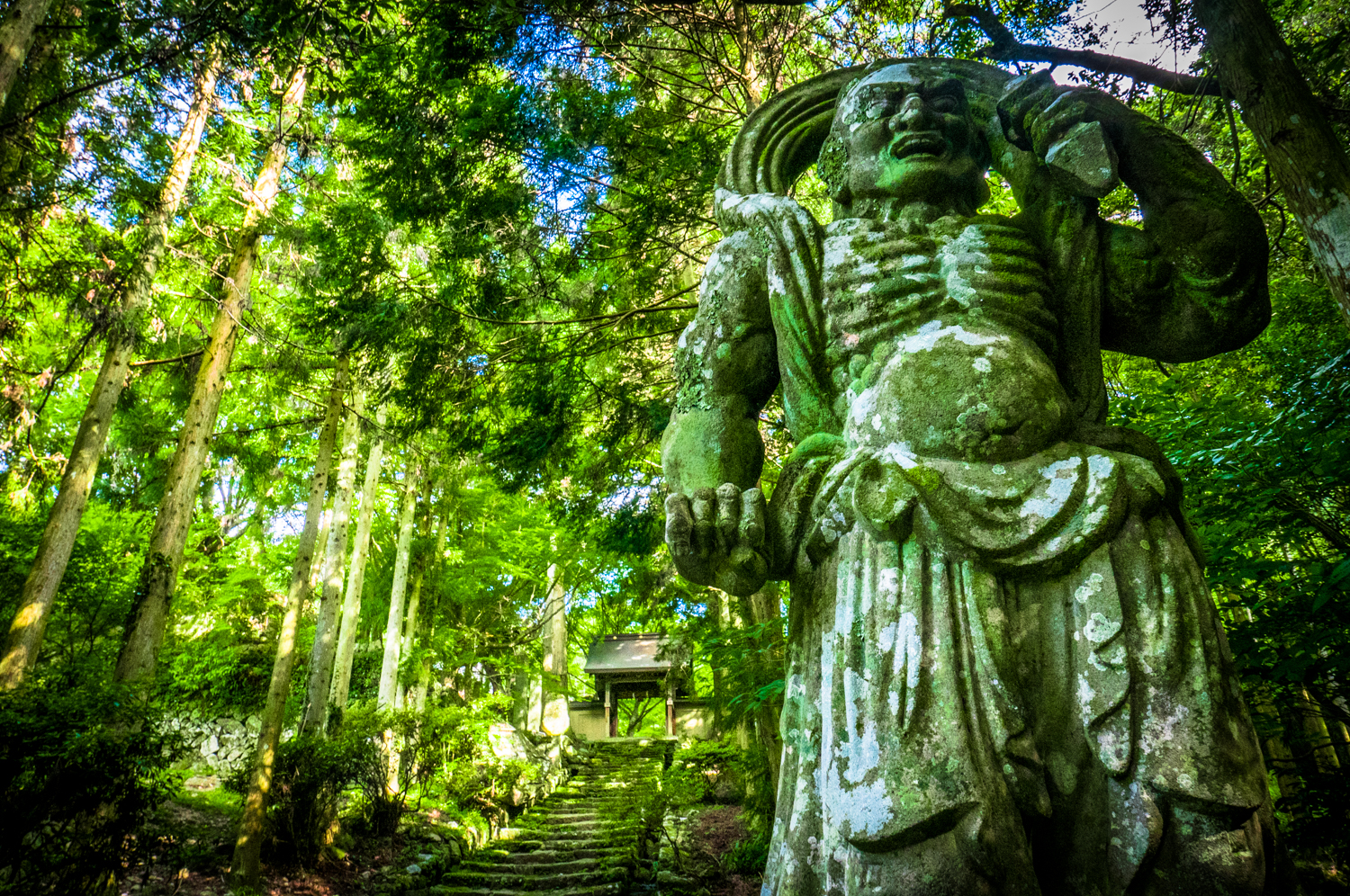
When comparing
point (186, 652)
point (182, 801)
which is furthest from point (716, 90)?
point (186, 652)

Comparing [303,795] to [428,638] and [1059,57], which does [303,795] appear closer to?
[428,638]

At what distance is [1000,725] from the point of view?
1.49 metres

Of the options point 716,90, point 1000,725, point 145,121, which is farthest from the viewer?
point 145,121

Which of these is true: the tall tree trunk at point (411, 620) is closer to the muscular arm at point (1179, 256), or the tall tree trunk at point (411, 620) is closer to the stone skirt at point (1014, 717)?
the stone skirt at point (1014, 717)

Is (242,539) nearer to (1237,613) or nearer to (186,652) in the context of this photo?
(186,652)

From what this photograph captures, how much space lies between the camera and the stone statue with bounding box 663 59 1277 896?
1440 millimetres

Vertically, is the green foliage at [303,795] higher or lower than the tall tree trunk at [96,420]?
lower

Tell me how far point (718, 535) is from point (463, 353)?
563 cm

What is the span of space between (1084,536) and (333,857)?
9.64 m

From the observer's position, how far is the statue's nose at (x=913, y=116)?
2.19 m

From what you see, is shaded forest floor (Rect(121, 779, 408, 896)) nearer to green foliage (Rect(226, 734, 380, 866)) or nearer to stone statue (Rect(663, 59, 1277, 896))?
green foliage (Rect(226, 734, 380, 866))

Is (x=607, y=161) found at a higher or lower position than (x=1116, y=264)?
higher

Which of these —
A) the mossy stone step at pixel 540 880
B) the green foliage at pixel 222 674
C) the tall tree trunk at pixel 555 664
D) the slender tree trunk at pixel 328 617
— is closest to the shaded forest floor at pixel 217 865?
the mossy stone step at pixel 540 880

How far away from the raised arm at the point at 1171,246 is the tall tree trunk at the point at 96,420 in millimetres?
5702
